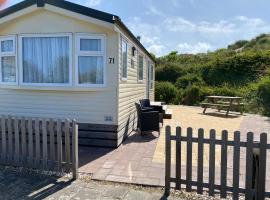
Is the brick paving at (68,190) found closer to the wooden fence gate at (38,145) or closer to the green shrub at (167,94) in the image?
the wooden fence gate at (38,145)

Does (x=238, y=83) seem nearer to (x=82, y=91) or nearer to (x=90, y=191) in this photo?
(x=82, y=91)

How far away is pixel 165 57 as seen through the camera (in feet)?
107

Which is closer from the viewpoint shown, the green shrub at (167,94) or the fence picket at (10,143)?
the fence picket at (10,143)

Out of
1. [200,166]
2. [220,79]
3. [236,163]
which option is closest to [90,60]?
[200,166]

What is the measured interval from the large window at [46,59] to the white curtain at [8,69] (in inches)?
14.9

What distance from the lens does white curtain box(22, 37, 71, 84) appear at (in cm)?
706

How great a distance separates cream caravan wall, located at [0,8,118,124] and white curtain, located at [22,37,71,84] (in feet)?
0.76

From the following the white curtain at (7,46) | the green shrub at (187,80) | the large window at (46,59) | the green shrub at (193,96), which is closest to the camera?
the large window at (46,59)

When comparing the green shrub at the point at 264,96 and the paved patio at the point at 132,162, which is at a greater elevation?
the green shrub at the point at 264,96

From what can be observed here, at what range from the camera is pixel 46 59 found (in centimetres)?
722

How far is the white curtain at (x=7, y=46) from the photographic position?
7.50 meters

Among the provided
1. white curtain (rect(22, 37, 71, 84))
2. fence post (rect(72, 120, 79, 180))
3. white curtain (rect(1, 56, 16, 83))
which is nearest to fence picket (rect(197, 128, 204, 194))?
fence post (rect(72, 120, 79, 180))

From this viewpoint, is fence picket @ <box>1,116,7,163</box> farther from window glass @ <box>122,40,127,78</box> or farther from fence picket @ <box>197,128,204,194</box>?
fence picket @ <box>197,128,204,194</box>

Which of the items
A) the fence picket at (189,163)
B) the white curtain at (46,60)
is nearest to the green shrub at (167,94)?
A: the white curtain at (46,60)
